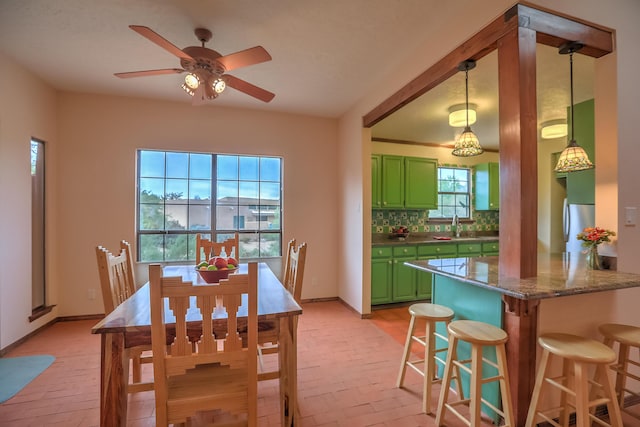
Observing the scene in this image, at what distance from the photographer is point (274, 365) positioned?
2.48m

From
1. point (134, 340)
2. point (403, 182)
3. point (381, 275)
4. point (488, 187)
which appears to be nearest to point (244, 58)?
point (134, 340)

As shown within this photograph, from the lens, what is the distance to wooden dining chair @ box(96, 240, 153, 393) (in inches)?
64.6

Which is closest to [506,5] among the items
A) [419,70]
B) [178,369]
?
[419,70]

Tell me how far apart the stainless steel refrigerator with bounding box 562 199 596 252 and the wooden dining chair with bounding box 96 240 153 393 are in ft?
14.2

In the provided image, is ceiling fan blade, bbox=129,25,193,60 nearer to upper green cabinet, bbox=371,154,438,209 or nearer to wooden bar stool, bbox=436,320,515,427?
wooden bar stool, bbox=436,320,515,427

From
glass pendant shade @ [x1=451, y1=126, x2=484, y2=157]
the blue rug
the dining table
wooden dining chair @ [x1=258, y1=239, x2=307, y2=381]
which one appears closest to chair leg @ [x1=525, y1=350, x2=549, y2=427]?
the dining table

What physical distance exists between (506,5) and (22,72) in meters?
4.15

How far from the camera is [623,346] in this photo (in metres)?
1.79

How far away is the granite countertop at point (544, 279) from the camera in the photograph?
1471mm

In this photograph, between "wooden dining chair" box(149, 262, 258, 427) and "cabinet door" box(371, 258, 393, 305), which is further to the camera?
"cabinet door" box(371, 258, 393, 305)

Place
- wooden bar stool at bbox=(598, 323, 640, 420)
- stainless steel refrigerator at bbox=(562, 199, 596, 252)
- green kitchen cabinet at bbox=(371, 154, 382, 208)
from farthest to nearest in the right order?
1. green kitchen cabinet at bbox=(371, 154, 382, 208)
2. stainless steel refrigerator at bbox=(562, 199, 596, 252)
3. wooden bar stool at bbox=(598, 323, 640, 420)

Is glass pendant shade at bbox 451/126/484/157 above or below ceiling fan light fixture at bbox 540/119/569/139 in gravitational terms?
below

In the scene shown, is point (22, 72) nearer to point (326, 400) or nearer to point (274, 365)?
point (274, 365)

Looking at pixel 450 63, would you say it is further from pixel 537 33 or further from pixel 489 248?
pixel 489 248
